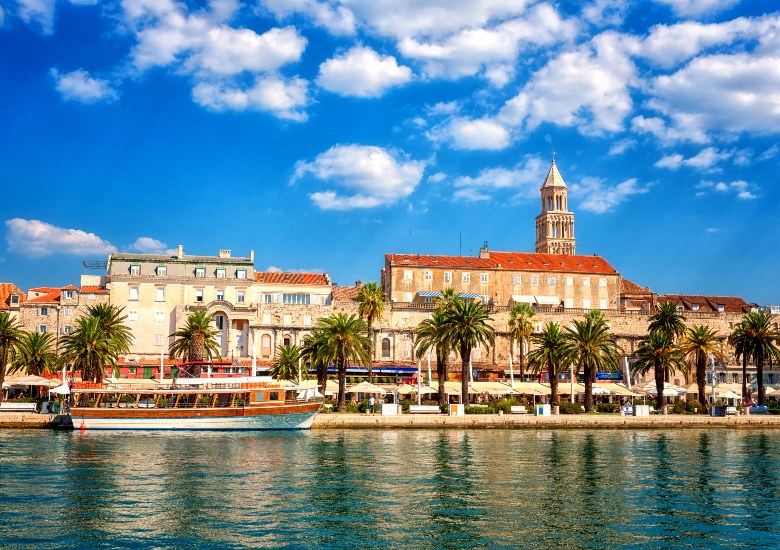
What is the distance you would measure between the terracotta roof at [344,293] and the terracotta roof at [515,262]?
5.93 m

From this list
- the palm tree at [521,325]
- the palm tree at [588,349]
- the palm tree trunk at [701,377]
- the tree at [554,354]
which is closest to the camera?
the palm tree at [588,349]

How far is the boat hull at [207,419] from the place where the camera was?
62.4 meters

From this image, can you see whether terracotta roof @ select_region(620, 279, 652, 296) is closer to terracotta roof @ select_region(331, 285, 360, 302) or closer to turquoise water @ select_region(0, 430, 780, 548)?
terracotta roof @ select_region(331, 285, 360, 302)

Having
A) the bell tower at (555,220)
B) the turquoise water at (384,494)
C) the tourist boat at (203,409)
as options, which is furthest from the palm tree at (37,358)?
the bell tower at (555,220)

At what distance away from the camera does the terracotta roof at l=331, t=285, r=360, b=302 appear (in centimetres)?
10189

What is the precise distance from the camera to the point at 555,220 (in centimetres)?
16312

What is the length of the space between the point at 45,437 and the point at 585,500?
37876mm

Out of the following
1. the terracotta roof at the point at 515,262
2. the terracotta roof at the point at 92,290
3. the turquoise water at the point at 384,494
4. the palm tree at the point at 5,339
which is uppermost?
the terracotta roof at the point at 515,262

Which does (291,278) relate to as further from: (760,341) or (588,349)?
(760,341)

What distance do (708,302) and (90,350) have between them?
8392 cm

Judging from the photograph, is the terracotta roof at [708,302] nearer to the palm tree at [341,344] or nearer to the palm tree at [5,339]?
the palm tree at [341,344]

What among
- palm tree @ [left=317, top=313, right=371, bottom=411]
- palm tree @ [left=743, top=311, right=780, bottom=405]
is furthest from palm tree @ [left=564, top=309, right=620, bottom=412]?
palm tree @ [left=317, top=313, right=371, bottom=411]

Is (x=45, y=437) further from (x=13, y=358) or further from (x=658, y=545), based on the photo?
(x=658, y=545)

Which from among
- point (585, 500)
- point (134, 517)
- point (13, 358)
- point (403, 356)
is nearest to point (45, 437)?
point (13, 358)
